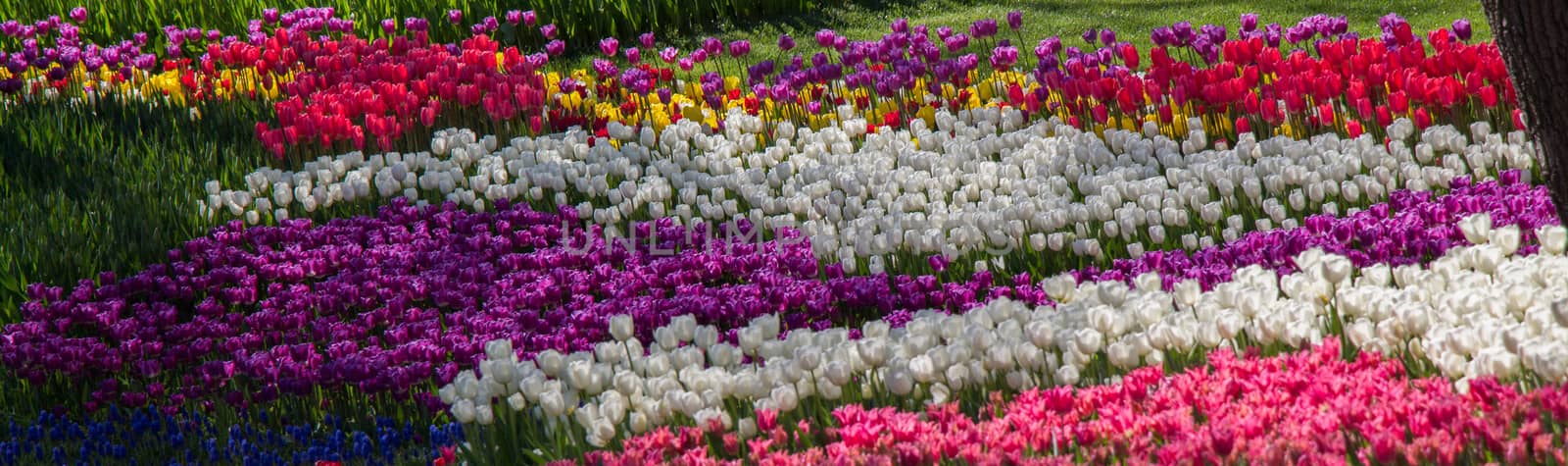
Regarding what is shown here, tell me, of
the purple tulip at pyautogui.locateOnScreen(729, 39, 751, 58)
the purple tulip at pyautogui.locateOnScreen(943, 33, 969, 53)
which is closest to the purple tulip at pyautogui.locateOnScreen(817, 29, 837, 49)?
the purple tulip at pyautogui.locateOnScreen(729, 39, 751, 58)

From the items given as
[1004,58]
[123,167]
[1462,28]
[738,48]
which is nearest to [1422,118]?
[1462,28]

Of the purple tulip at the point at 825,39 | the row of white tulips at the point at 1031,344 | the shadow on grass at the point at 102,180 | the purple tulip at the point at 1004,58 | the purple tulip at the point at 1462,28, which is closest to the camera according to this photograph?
the row of white tulips at the point at 1031,344

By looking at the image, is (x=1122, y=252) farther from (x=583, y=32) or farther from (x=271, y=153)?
(x=583, y=32)

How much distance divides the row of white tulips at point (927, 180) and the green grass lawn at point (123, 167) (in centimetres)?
32

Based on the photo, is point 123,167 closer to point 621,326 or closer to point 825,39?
point 825,39

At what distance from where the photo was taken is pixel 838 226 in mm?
5688

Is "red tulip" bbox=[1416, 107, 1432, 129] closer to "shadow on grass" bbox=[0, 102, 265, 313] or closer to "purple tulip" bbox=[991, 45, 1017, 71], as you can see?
A: "purple tulip" bbox=[991, 45, 1017, 71]

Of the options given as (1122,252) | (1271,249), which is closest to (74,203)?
(1122,252)

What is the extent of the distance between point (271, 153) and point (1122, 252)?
4.28 m

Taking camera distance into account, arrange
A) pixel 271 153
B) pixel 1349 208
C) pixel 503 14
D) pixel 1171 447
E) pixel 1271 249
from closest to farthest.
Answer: pixel 1171 447
pixel 1271 249
pixel 1349 208
pixel 271 153
pixel 503 14

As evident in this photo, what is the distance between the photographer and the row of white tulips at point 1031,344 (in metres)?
3.26

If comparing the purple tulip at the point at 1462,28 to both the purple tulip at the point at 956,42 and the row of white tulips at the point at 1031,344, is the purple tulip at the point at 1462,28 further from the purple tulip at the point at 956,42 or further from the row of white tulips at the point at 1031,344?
the row of white tulips at the point at 1031,344

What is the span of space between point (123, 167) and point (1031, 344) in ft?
16.2

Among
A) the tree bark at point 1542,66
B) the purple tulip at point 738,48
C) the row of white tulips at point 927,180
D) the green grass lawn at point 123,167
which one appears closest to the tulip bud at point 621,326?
the row of white tulips at point 927,180
